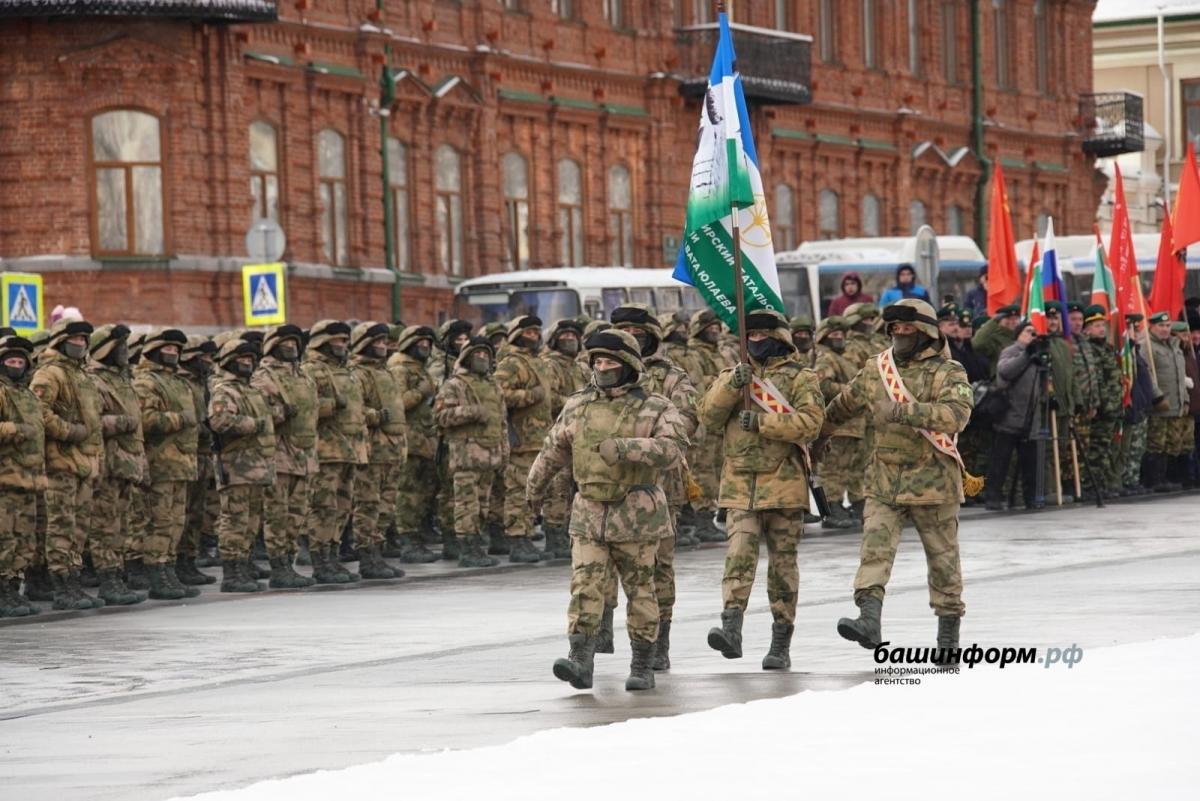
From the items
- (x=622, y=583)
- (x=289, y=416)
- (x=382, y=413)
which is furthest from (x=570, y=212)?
(x=622, y=583)

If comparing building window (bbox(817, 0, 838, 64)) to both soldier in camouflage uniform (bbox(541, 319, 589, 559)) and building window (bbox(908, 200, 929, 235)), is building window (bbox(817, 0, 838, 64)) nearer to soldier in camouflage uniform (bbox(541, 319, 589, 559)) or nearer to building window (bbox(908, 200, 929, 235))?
building window (bbox(908, 200, 929, 235))

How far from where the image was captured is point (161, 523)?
20.5 meters

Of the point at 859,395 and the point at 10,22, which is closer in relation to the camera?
the point at 859,395

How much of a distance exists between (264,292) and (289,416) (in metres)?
9.93

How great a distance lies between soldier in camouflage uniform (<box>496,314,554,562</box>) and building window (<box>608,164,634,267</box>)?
78.2ft

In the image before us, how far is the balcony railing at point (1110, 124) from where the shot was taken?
63156 mm

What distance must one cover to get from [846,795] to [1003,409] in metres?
17.8

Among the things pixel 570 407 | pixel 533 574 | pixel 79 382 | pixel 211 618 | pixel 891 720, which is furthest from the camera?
pixel 533 574

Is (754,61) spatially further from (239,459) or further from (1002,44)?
(239,459)

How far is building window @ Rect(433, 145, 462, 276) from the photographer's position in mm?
43656

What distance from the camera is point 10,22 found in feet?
122

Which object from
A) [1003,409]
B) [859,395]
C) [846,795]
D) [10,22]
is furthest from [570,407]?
[10,22]

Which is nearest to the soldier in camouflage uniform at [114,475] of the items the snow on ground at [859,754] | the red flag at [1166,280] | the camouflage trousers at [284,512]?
the camouflage trousers at [284,512]

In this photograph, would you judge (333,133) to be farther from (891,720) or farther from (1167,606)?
(891,720)
